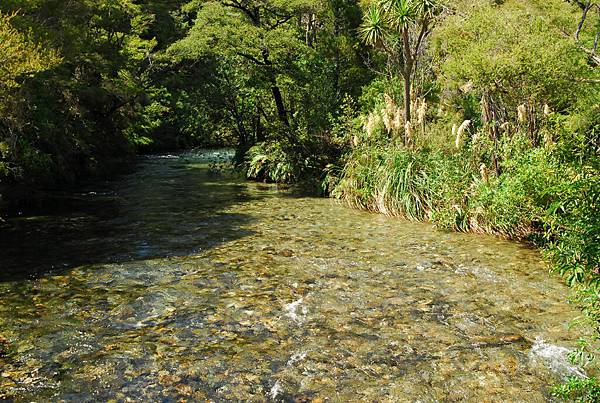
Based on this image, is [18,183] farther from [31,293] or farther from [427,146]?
[427,146]

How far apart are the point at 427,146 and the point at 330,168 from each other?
4563 millimetres

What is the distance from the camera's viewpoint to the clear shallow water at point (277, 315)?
16.4 feet

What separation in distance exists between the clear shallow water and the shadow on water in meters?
0.08

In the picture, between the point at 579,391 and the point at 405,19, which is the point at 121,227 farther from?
the point at 579,391

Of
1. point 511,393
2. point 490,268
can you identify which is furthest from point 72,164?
point 511,393

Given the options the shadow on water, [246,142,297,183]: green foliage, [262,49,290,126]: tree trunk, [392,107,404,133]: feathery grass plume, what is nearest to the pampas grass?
[392,107,404,133]: feathery grass plume

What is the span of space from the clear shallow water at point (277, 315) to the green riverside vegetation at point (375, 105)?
0.85m

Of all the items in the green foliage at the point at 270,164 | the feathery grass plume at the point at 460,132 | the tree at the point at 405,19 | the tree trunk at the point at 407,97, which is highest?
the tree at the point at 405,19

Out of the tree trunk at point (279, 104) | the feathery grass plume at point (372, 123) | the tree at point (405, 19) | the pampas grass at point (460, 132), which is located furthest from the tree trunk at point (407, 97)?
the tree trunk at point (279, 104)

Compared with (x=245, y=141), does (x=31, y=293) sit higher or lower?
lower

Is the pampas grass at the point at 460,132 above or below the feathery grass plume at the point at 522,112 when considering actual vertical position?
below

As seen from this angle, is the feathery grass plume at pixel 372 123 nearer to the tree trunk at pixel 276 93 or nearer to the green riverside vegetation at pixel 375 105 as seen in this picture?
the green riverside vegetation at pixel 375 105

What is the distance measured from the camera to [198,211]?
14.5m

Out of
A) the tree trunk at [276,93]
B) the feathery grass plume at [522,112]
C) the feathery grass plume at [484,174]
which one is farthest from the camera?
the tree trunk at [276,93]
